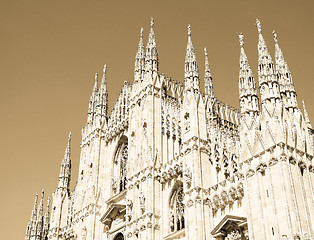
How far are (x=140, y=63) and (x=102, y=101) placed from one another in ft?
22.0

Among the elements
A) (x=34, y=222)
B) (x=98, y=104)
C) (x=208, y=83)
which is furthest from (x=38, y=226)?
(x=208, y=83)

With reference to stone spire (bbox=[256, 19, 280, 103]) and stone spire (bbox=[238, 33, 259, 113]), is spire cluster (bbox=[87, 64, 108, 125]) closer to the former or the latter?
stone spire (bbox=[238, 33, 259, 113])

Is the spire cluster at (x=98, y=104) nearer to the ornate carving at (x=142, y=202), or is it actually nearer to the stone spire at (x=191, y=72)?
the stone spire at (x=191, y=72)

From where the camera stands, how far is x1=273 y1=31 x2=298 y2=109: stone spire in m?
27.8

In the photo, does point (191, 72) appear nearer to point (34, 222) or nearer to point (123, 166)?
point (123, 166)

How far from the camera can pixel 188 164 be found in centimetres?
2998

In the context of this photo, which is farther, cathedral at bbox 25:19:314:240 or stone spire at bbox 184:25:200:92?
stone spire at bbox 184:25:200:92

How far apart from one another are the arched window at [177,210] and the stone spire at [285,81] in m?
9.24

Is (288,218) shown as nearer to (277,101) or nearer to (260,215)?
(260,215)

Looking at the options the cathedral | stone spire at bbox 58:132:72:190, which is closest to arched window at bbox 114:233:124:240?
the cathedral

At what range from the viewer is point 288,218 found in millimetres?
22125

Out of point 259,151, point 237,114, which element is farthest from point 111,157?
point 259,151

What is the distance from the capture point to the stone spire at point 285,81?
91.2ft

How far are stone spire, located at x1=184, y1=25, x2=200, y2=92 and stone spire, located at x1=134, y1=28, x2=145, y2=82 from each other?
5.70m
